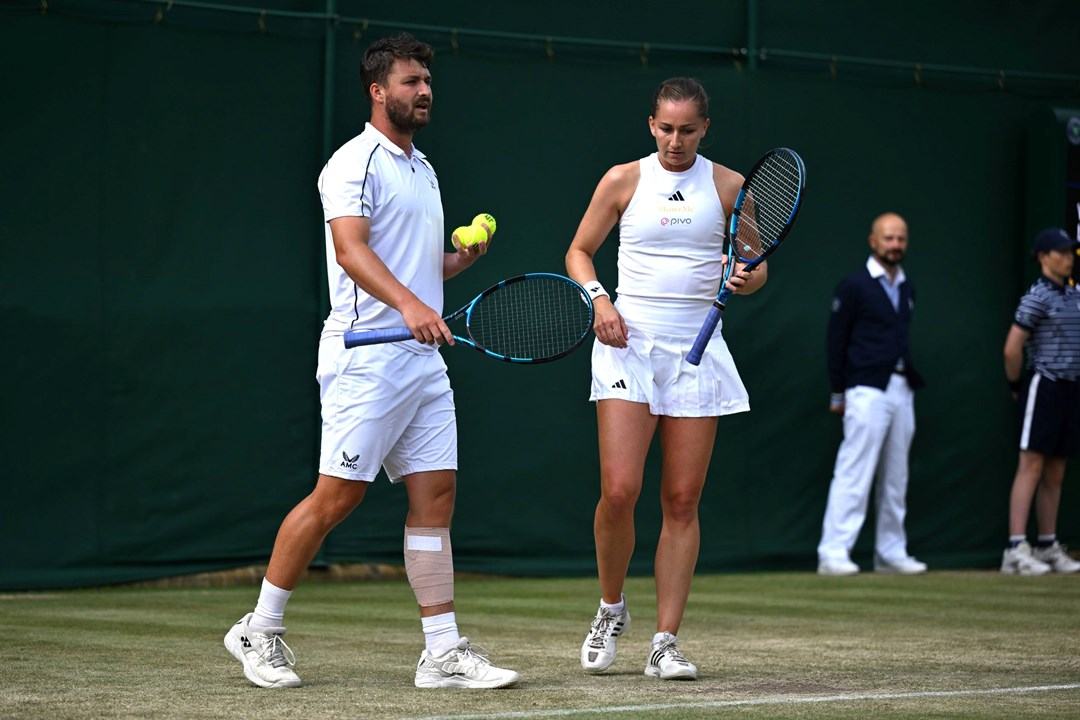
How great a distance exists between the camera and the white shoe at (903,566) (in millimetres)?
10359

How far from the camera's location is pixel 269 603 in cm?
487

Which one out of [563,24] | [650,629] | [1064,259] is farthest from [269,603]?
[1064,259]

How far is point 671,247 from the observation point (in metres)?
5.47

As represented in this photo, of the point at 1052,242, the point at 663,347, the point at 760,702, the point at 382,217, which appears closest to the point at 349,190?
the point at 382,217

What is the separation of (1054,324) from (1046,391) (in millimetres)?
413

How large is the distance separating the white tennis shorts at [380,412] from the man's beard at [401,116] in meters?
0.65

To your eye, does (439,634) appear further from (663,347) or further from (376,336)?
(663,347)

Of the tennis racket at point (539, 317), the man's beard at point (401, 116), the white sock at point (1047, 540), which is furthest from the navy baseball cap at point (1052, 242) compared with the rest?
the man's beard at point (401, 116)

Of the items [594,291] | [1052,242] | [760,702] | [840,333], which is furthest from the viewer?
[840,333]

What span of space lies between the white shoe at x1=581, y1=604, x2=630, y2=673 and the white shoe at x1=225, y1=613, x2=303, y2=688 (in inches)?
38.0

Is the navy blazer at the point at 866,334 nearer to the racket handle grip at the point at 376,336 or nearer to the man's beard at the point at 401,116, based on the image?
the man's beard at the point at 401,116

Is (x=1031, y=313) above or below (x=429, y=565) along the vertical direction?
above

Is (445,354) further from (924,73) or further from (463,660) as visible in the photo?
(463,660)

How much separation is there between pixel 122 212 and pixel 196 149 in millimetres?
535
